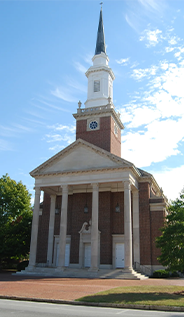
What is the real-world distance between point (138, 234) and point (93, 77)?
2222 cm

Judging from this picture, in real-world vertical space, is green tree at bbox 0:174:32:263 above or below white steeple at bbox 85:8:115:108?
below

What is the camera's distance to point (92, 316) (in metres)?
9.84

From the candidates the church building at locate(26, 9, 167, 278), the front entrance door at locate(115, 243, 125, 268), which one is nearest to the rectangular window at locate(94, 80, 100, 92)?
the church building at locate(26, 9, 167, 278)

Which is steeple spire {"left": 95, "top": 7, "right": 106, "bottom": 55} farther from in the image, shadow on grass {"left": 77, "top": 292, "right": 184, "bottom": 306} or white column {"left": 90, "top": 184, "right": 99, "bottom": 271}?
shadow on grass {"left": 77, "top": 292, "right": 184, "bottom": 306}

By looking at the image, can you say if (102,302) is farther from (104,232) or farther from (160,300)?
(104,232)

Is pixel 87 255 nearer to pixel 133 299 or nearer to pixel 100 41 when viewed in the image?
pixel 133 299

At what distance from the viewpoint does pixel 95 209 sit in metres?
30.2

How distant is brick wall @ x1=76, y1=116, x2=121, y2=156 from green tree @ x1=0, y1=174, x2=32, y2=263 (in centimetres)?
1154

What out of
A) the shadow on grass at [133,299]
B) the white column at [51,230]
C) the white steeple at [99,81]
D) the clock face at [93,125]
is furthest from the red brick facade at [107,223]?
the shadow on grass at [133,299]

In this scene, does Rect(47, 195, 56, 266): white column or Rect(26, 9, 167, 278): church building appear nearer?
Rect(26, 9, 167, 278): church building

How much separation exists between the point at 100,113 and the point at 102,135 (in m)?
2.94

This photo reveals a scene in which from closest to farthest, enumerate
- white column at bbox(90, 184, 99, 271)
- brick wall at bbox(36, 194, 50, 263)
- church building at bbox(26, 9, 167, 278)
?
white column at bbox(90, 184, 99, 271)
church building at bbox(26, 9, 167, 278)
brick wall at bbox(36, 194, 50, 263)

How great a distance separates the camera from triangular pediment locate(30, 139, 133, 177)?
31297mm

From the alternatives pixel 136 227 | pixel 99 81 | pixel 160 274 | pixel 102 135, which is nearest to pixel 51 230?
pixel 136 227
